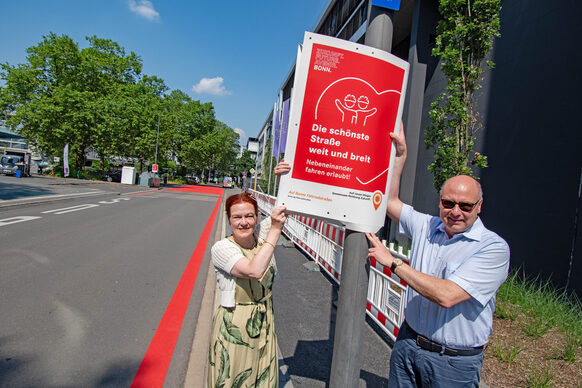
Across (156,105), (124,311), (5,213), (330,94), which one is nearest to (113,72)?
(156,105)

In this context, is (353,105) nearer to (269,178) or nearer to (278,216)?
(278,216)

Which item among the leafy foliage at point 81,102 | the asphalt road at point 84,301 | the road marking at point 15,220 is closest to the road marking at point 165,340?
the asphalt road at point 84,301

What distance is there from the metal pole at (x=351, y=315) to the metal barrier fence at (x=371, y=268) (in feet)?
6.90

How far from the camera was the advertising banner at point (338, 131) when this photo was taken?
5.85 feet

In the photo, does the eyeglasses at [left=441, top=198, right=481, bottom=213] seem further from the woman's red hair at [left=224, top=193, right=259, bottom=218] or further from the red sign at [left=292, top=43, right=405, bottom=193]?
the woman's red hair at [left=224, top=193, right=259, bottom=218]

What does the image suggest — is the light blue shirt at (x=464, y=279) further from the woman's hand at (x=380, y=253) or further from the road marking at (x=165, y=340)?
the road marking at (x=165, y=340)

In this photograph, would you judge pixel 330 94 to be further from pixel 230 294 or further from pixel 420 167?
pixel 420 167

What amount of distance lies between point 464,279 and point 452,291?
0.09 meters

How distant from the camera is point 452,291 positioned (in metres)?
1.68

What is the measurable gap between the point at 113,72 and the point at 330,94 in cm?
4632

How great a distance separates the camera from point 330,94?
70.8 inches

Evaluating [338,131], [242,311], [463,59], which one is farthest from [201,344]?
[463,59]

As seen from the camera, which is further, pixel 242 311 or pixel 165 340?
pixel 165 340

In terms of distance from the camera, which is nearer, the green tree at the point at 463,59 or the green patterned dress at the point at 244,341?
the green patterned dress at the point at 244,341
